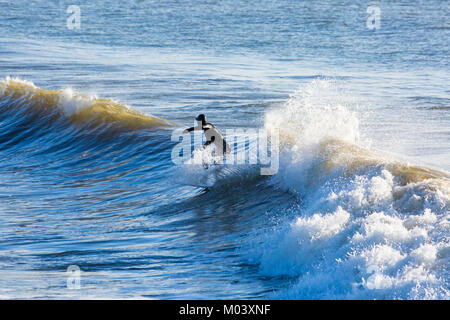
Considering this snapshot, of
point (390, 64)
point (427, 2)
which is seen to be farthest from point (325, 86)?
point (427, 2)

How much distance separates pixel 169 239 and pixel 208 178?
257cm

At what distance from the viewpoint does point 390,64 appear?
2558cm

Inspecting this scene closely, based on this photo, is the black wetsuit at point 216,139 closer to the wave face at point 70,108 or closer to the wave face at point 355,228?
the wave face at point 355,228

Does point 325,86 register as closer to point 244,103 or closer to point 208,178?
point 244,103

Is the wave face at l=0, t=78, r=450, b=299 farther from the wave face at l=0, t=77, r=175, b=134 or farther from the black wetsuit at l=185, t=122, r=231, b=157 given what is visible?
the black wetsuit at l=185, t=122, r=231, b=157

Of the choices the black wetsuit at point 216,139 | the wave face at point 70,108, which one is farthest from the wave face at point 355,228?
the wave face at point 70,108

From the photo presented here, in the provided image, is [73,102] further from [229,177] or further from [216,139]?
[216,139]

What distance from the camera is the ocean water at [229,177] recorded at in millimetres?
7414

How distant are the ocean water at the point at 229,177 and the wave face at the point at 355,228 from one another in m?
0.02

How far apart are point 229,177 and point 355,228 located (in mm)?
4216

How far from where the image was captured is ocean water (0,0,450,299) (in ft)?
24.3

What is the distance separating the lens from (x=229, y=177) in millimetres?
11812

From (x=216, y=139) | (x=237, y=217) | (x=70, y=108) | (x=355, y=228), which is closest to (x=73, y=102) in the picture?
(x=70, y=108)

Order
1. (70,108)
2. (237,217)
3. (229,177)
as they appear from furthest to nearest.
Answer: (70,108) → (229,177) → (237,217)
